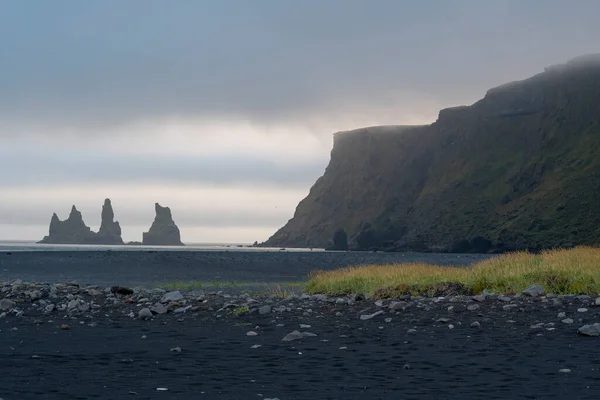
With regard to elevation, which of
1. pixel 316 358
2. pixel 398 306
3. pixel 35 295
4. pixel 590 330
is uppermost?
pixel 35 295

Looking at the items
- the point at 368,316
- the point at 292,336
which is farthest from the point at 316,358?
the point at 368,316

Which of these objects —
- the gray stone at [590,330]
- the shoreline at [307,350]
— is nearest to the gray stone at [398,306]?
the shoreline at [307,350]

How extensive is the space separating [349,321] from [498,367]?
6.61 m

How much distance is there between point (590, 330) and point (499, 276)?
11599mm

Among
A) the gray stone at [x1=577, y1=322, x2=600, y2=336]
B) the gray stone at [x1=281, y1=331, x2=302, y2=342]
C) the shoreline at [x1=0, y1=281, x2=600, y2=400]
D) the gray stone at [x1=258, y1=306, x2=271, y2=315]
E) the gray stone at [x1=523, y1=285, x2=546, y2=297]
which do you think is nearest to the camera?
the shoreline at [x1=0, y1=281, x2=600, y2=400]

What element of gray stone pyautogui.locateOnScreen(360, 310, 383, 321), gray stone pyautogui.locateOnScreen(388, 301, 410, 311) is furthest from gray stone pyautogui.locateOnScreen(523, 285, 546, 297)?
gray stone pyautogui.locateOnScreen(360, 310, 383, 321)

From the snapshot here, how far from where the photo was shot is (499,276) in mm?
25266

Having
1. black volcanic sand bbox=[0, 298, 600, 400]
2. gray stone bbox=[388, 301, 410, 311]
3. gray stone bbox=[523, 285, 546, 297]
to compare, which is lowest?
black volcanic sand bbox=[0, 298, 600, 400]

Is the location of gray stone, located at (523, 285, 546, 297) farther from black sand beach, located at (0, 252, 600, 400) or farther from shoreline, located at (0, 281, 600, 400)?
shoreline, located at (0, 281, 600, 400)

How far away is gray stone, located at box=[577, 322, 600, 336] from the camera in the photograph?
13719mm

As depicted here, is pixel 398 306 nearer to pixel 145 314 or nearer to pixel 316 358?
pixel 316 358

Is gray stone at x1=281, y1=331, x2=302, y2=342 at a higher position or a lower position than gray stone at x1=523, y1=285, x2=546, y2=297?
lower

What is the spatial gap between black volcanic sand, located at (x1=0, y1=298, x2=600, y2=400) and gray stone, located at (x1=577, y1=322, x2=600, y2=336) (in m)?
0.23

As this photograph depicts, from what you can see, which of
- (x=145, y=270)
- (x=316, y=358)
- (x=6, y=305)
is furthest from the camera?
(x=145, y=270)
